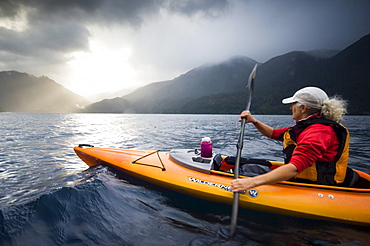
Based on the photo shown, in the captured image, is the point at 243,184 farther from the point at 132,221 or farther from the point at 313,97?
the point at 132,221

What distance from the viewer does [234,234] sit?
2.97m

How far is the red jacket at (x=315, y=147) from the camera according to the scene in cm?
245

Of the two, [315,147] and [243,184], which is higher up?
[315,147]

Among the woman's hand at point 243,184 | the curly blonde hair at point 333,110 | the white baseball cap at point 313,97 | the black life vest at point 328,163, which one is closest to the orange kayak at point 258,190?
the black life vest at point 328,163

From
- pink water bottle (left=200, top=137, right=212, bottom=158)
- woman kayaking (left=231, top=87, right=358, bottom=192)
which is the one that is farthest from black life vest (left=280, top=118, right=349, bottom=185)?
pink water bottle (left=200, top=137, right=212, bottom=158)

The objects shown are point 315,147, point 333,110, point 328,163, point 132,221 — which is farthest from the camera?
point 132,221

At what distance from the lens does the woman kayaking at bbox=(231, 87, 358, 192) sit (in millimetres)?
2457

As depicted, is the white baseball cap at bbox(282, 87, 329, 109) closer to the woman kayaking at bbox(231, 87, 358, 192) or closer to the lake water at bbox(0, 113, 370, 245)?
the woman kayaking at bbox(231, 87, 358, 192)

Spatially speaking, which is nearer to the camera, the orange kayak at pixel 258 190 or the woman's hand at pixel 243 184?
the woman's hand at pixel 243 184

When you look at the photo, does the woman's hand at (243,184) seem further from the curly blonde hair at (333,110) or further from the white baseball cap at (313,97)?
the curly blonde hair at (333,110)

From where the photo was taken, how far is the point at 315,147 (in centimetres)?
248

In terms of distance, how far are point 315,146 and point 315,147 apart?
0.01m

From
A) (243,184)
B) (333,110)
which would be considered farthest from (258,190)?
(333,110)

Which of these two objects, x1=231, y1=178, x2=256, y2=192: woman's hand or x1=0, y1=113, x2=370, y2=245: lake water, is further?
x1=0, y1=113, x2=370, y2=245: lake water
